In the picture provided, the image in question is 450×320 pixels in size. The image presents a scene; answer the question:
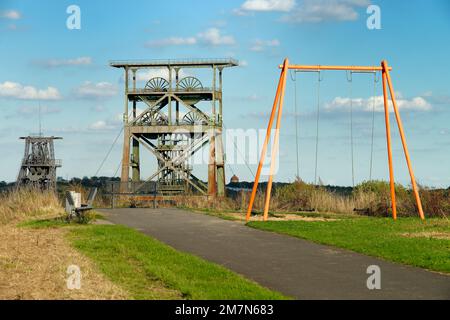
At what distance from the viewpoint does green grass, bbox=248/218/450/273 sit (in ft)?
43.8

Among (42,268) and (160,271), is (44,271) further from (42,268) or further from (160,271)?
(160,271)

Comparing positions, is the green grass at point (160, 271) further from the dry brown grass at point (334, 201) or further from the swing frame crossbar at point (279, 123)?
the dry brown grass at point (334, 201)

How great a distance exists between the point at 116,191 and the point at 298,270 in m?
22.6

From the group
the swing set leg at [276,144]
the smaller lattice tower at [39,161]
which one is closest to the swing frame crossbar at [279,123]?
the swing set leg at [276,144]

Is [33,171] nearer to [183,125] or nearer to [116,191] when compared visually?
[183,125]

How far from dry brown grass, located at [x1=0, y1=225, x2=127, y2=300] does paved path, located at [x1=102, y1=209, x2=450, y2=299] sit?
94.2 inches

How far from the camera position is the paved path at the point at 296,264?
10.1 metres

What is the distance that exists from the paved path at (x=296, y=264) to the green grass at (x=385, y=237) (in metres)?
0.42

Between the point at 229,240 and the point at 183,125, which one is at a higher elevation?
the point at 183,125

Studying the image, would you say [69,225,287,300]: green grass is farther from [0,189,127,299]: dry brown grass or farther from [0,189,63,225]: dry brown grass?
[0,189,63,225]: dry brown grass

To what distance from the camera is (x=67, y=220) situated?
2166 centimetres

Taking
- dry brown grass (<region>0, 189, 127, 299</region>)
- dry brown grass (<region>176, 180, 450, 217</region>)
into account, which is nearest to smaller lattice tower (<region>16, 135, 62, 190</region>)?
dry brown grass (<region>176, 180, 450, 217</region>)
